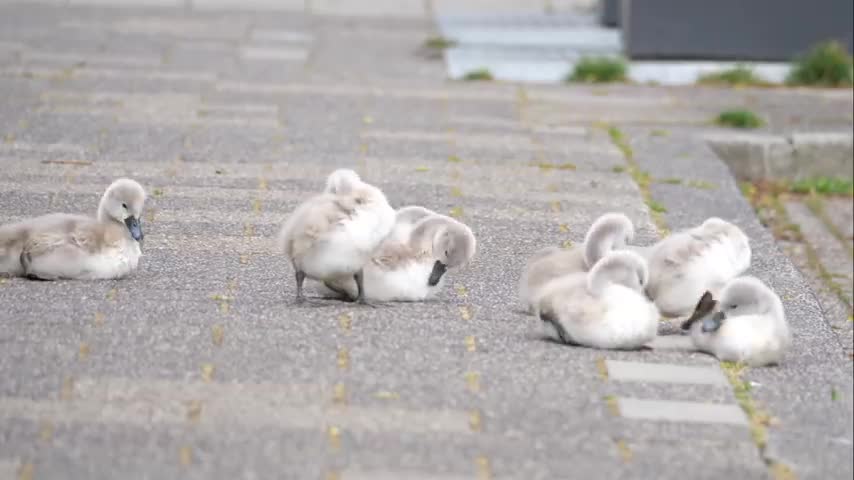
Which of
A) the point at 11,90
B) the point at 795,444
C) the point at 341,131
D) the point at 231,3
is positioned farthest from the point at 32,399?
the point at 231,3

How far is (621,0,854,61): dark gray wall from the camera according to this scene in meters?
12.3

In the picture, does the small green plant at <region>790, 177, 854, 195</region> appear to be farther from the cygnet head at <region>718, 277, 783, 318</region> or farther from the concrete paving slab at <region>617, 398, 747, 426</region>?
the concrete paving slab at <region>617, 398, 747, 426</region>

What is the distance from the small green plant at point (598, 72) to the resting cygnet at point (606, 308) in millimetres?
6393

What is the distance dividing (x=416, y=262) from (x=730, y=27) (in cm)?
705

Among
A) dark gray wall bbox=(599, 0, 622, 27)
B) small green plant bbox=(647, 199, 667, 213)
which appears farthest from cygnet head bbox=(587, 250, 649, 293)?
dark gray wall bbox=(599, 0, 622, 27)

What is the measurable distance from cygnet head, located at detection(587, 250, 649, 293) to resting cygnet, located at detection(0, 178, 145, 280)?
1924 mm

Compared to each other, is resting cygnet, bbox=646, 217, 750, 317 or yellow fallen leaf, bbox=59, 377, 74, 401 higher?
yellow fallen leaf, bbox=59, 377, 74, 401

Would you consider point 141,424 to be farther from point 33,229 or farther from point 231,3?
point 231,3

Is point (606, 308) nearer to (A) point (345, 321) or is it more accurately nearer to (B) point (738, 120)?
(A) point (345, 321)

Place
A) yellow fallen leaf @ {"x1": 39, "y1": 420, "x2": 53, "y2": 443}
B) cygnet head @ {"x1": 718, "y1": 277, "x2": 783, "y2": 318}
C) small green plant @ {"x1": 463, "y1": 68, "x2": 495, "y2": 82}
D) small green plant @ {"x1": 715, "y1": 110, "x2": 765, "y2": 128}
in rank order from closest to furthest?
yellow fallen leaf @ {"x1": 39, "y1": 420, "x2": 53, "y2": 443}, cygnet head @ {"x1": 718, "y1": 277, "x2": 783, "y2": 318}, small green plant @ {"x1": 715, "y1": 110, "x2": 765, "y2": 128}, small green plant @ {"x1": 463, "y1": 68, "x2": 495, "y2": 82}

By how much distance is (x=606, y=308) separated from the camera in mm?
5457

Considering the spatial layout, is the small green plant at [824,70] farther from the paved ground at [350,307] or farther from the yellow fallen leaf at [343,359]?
the yellow fallen leaf at [343,359]

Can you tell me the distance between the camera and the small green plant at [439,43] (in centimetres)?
1316

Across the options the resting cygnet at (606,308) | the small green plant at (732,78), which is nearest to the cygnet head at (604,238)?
the resting cygnet at (606,308)
